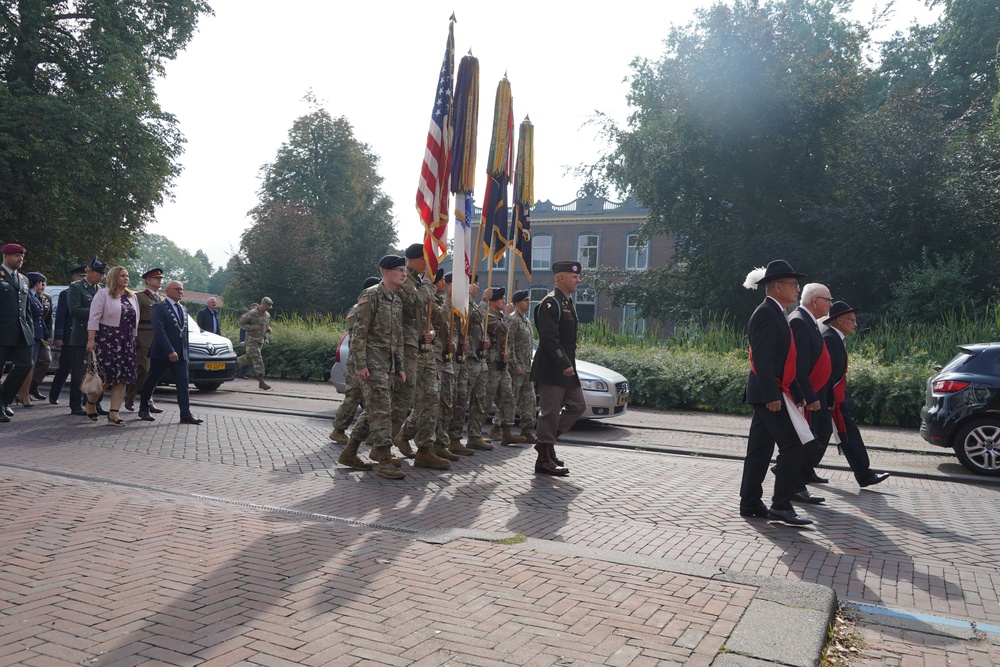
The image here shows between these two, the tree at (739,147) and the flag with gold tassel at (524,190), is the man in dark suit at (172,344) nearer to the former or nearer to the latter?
the flag with gold tassel at (524,190)

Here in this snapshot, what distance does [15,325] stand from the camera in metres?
10.0

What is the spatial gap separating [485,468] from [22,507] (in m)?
4.02

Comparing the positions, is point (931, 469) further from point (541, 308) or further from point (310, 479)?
point (310, 479)

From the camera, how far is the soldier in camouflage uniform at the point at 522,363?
10.1m

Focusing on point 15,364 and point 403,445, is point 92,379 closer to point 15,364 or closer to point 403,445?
point 15,364

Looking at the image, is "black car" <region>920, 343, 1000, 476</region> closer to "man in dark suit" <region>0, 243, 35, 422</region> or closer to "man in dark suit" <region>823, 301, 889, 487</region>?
"man in dark suit" <region>823, 301, 889, 487</region>

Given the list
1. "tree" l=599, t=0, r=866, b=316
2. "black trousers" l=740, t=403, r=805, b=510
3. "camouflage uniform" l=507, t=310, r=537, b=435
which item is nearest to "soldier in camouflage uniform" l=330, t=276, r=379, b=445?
"camouflage uniform" l=507, t=310, r=537, b=435

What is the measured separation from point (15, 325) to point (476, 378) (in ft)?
19.1

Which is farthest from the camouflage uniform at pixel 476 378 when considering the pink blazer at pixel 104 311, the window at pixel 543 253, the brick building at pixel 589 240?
the window at pixel 543 253

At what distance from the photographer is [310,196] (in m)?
53.4

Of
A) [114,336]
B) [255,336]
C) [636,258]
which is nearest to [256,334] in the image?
[255,336]

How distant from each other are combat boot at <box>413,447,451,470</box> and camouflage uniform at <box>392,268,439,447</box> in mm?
74

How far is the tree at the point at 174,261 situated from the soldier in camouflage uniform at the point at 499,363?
16020cm

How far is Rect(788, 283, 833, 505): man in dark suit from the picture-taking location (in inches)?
239
